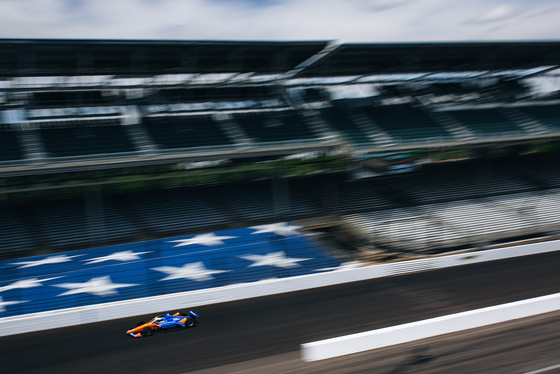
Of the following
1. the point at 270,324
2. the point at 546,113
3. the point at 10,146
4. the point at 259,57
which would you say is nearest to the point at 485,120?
the point at 546,113

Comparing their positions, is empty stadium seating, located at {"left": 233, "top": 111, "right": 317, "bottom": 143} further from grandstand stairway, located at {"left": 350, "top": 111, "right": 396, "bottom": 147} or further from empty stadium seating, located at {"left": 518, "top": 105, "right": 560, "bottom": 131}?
empty stadium seating, located at {"left": 518, "top": 105, "right": 560, "bottom": 131}

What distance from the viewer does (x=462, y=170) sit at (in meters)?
20.6

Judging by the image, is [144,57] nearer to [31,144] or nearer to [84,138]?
→ [84,138]

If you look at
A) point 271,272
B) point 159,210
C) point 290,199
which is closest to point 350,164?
point 290,199

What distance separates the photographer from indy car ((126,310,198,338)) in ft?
30.7

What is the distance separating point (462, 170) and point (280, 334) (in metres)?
14.3

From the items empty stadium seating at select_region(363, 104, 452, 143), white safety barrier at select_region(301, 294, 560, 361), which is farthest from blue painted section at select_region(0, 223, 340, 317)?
empty stadium seating at select_region(363, 104, 452, 143)

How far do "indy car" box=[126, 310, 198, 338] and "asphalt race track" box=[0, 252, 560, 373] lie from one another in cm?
13

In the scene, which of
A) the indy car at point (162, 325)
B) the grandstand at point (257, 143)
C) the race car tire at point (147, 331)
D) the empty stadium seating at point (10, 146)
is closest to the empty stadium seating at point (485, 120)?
the grandstand at point (257, 143)

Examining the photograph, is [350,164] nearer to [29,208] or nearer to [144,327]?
→ [144,327]

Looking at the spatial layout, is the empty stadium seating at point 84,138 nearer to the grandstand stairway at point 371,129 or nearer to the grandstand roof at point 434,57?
the grandstand roof at point 434,57

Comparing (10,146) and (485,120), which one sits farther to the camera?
(485,120)

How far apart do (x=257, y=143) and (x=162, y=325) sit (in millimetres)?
7622

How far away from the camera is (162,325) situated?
9.48m
